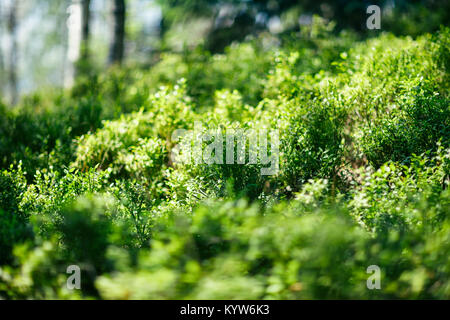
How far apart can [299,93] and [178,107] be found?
1.95 m

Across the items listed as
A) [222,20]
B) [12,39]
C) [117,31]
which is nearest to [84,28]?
[117,31]

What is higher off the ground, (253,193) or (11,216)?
(253,193)

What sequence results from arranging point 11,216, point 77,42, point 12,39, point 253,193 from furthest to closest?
point 12,39 < point 77,42 < point 253,193 < point 11,216

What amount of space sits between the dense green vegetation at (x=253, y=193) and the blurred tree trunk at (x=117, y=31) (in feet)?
10.5

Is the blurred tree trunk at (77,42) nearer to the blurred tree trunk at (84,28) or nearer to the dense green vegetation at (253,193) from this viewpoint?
the blurred tree trunk at (84,28)

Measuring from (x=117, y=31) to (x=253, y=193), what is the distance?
804 cm

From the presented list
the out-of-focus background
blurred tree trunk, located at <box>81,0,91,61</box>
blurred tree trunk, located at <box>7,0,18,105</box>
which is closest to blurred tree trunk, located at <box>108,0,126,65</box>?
the out-of-focus background

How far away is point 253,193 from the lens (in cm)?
380

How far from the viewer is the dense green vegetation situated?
2174 mm

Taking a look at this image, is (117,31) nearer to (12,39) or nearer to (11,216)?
(11,216)

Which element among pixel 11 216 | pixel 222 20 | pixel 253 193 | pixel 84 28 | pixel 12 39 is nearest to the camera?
pixel 11 216

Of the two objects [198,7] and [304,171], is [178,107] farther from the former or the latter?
[198,7]

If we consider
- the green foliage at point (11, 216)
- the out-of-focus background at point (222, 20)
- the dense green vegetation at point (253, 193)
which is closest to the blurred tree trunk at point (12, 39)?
the out-of-focus background at point (222, 20)

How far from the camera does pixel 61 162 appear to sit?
466 cm
